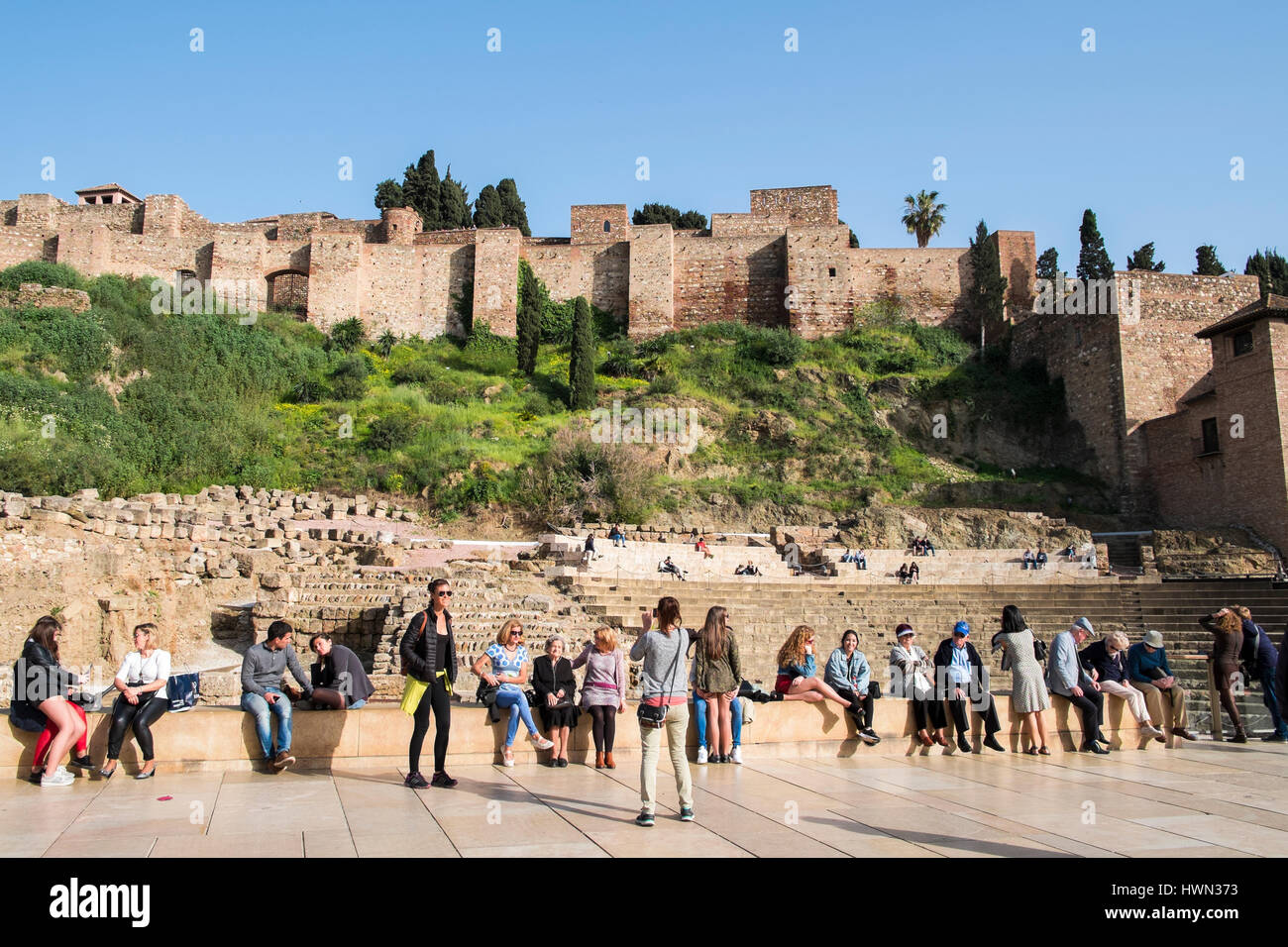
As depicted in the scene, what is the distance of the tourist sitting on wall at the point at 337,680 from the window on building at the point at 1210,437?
26.7 meters

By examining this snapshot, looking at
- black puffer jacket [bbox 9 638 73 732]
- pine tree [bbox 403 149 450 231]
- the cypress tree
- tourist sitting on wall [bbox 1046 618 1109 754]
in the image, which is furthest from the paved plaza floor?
pine tree [bbox 403 149 450 231]

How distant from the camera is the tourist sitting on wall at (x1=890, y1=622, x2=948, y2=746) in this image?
8.49 meters

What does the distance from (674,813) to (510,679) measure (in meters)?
2.53

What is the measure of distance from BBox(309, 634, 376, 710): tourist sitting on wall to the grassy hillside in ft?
64.7

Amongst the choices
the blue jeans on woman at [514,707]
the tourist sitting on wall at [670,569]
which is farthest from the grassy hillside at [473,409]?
the blue jeans on woman at [514,707]

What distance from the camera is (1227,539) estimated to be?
2514 centimetres

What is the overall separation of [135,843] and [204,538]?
667 inches

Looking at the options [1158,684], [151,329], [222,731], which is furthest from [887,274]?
[222,731]

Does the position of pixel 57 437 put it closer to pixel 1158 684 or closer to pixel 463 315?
Answer: pixel 463 315

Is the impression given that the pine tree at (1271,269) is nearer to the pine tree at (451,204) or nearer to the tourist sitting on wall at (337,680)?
the pine tree at (451,204)

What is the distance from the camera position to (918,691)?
8508 mm

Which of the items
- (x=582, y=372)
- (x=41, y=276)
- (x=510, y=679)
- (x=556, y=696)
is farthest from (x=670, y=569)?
(x=41, y=276)

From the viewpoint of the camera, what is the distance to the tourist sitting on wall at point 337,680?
7.47 m

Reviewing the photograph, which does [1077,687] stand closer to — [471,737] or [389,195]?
[471,737]
